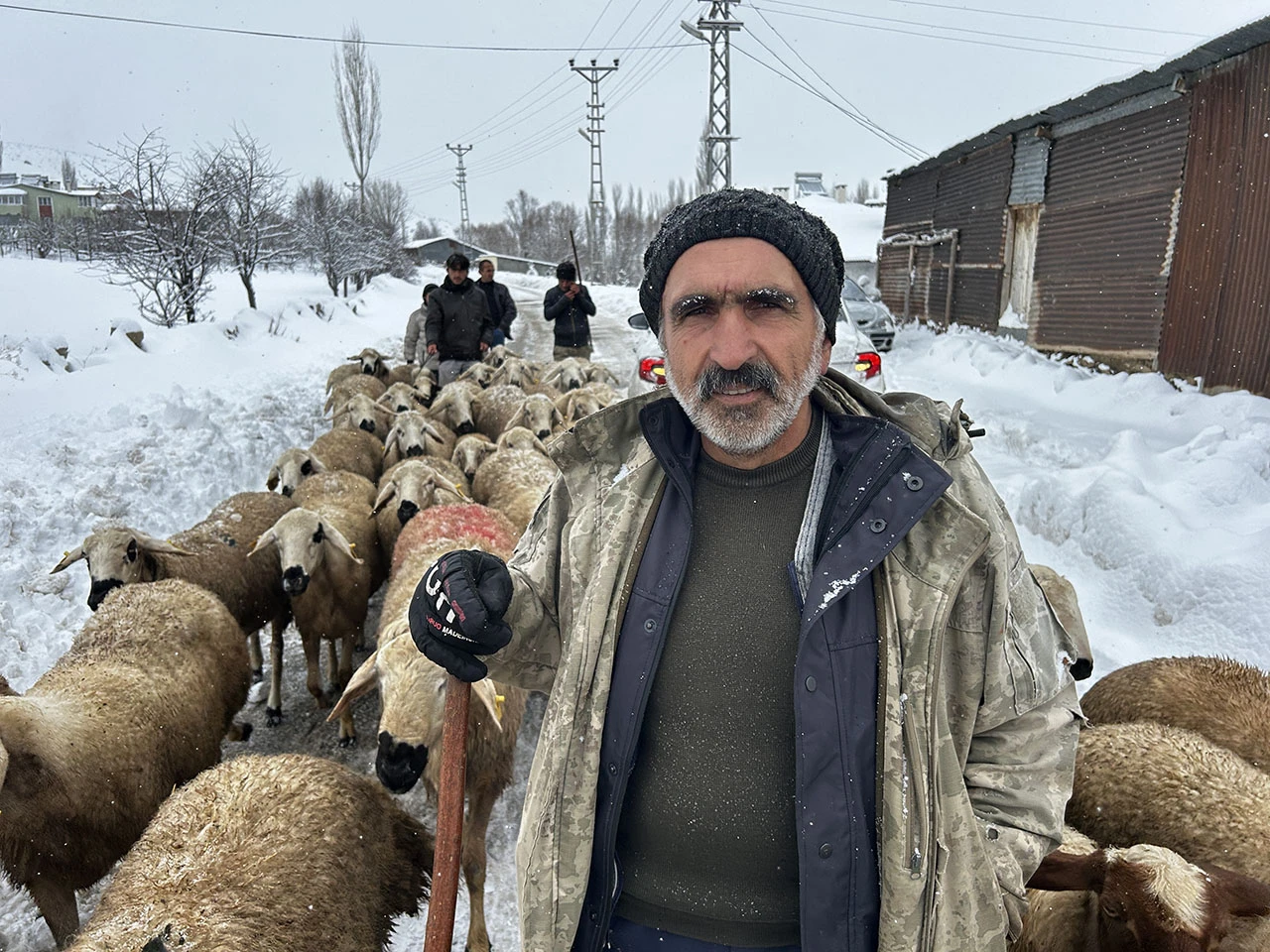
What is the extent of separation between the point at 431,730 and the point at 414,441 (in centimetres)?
499

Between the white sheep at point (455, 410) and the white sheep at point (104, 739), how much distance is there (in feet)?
16.4

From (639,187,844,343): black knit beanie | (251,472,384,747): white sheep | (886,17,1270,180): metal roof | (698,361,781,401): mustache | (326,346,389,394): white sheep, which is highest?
(886,17,1270,180): metal roof

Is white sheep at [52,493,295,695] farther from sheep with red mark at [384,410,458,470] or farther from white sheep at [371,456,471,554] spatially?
sheep with red mark at [384,410,458,470]

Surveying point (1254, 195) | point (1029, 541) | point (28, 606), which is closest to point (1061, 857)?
point (1029, 541)

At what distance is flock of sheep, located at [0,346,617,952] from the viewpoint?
95.1 inches

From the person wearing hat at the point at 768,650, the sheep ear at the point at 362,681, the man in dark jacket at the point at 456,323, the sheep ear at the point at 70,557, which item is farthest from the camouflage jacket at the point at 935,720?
the man in dark jacket at the point at 456,323

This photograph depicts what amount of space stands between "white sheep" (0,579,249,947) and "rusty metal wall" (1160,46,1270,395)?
33.7ft

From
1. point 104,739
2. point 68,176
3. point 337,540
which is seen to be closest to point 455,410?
point 337,540

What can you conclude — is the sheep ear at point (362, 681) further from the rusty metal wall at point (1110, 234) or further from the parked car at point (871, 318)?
the parked car at point (871, 318)

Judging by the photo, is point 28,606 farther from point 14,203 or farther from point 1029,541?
point 14,203

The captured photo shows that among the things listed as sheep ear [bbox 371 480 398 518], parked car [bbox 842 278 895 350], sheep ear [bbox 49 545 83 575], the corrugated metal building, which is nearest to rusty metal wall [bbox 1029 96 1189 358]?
the corrugated metal building

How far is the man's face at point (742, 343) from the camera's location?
167cm

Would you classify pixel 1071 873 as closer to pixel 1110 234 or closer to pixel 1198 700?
pixel 1198 700

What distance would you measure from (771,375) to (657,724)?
0.80 metres
